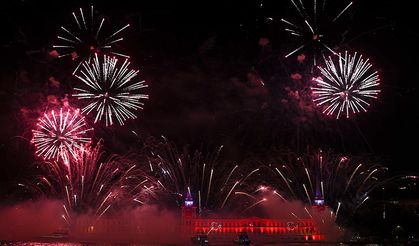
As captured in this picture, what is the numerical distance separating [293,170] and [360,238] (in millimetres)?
7359

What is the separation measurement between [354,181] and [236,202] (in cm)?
1026

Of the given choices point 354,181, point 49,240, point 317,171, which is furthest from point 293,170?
point 49,240

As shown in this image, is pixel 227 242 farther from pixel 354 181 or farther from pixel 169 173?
pixel 354 181

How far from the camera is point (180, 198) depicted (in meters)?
40.2

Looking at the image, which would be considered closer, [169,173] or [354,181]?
[169,173]

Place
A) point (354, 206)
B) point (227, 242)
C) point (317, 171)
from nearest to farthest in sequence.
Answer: point (227, 242)
point (317, 171)
point (354, 206)

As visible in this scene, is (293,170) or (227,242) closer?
(227,242)

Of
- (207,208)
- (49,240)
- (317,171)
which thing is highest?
(317,171)

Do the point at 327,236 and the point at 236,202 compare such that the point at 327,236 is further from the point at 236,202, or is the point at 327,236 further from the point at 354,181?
the point at 236,202

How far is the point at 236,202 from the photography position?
4591cm

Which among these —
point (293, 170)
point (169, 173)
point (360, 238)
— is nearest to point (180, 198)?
point (169, 173)

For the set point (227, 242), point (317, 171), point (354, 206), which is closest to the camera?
point (227, 242)

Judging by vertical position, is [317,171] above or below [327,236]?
above

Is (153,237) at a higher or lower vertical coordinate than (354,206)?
lower
